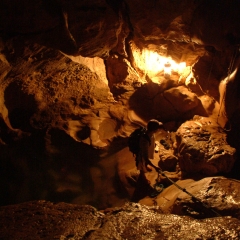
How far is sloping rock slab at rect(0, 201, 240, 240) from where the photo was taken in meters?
2.73

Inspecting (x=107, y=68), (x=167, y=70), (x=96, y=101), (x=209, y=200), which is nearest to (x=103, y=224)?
(x=209, y=200)

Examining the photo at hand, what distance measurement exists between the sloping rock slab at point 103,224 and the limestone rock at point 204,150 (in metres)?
3.18

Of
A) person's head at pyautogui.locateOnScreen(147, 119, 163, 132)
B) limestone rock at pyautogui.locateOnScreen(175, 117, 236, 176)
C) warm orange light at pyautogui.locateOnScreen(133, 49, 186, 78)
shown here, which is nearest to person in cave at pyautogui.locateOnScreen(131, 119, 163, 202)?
person's head at pyautogui.locateOnScreen(147, 119, 163, 132)

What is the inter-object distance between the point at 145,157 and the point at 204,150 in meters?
1.76

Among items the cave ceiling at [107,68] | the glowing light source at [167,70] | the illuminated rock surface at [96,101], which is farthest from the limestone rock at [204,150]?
the glowing light source at [167,70]

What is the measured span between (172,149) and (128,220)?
4899 millimetres

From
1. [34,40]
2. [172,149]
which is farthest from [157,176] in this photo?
[34,40]

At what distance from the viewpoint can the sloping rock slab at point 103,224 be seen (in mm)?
2729

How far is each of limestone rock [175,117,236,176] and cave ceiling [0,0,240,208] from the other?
73 cm

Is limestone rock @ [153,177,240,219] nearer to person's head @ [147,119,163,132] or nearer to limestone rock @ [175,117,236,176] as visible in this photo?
limestone rock @ [175,117,236,176]

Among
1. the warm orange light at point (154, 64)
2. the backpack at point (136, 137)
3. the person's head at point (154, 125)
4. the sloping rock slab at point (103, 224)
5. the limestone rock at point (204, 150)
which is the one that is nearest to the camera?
the sloping rock slab at point (103, 224)

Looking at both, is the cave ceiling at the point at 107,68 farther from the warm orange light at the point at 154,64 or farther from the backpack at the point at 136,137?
the backpack at the point at 136,137

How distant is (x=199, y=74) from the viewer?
7.76 m

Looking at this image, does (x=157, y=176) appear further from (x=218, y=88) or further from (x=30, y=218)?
(x=30, y=218)
